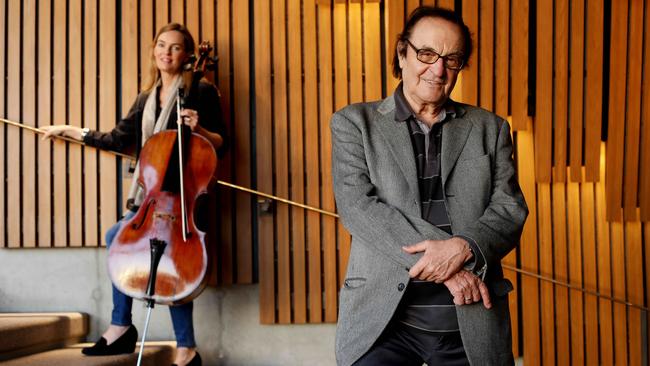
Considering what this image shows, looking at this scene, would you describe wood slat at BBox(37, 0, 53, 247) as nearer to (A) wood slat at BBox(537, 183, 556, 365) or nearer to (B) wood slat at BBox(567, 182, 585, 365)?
(A) wood slat at BBox(537, 183, 556, 365)

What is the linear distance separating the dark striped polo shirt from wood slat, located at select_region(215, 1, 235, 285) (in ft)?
8.85

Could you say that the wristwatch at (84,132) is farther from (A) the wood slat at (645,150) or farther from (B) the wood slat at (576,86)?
(A) the wood slat at (645,150)

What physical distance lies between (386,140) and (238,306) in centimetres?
285

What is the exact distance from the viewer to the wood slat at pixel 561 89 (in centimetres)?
489

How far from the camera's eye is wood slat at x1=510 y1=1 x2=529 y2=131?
16.1 feet

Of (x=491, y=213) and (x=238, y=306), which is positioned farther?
(x=238, y=306)

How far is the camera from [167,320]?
4973 mm

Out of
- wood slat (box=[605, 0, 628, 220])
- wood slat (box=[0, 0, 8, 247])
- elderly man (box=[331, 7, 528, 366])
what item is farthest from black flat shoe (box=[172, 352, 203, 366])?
wood slat (box=[605, 0, 628, 220])

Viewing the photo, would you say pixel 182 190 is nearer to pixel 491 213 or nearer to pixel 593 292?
pixel 491 213

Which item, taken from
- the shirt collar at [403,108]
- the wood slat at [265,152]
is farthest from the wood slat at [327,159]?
the shirt collar at [403,108]

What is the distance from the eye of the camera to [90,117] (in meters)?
5.07

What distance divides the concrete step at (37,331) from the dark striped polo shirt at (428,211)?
2.60 m

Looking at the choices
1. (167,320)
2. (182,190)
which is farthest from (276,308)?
(182,190)

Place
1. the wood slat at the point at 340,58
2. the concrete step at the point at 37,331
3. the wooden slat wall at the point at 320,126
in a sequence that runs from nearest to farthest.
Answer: the concrete step at the point at 37,331, the wooden slat wall at the point at 320,126, the wood slat at the point at 340,58
